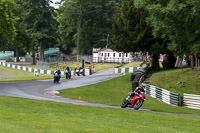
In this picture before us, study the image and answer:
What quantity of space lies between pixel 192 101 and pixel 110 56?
53471 mm

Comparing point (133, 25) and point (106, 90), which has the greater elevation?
point (133, 25)

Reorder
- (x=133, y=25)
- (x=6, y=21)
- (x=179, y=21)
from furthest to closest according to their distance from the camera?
(x=133, y=25) → (x=6, y=21) → (x=179, y=21)

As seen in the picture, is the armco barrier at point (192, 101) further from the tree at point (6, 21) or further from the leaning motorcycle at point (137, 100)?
the tree at point (6, 21)

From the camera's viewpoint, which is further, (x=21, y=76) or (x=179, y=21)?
(x=21, y=76)

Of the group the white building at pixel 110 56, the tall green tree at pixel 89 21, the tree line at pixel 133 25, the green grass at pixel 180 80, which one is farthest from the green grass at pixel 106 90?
the tall green tree at pixel 89 21

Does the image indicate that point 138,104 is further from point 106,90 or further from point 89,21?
point 89,21

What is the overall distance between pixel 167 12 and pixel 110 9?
67.3m

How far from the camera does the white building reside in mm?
74188

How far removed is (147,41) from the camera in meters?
38.7

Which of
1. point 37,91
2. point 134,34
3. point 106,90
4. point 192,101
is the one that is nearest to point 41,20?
point 134,34

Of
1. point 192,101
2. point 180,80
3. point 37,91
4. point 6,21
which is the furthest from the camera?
point 6,21

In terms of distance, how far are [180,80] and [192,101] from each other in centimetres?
761

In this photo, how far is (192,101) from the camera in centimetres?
2366

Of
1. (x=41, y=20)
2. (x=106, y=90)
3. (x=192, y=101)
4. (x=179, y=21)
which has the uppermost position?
(x=41, y=20)
